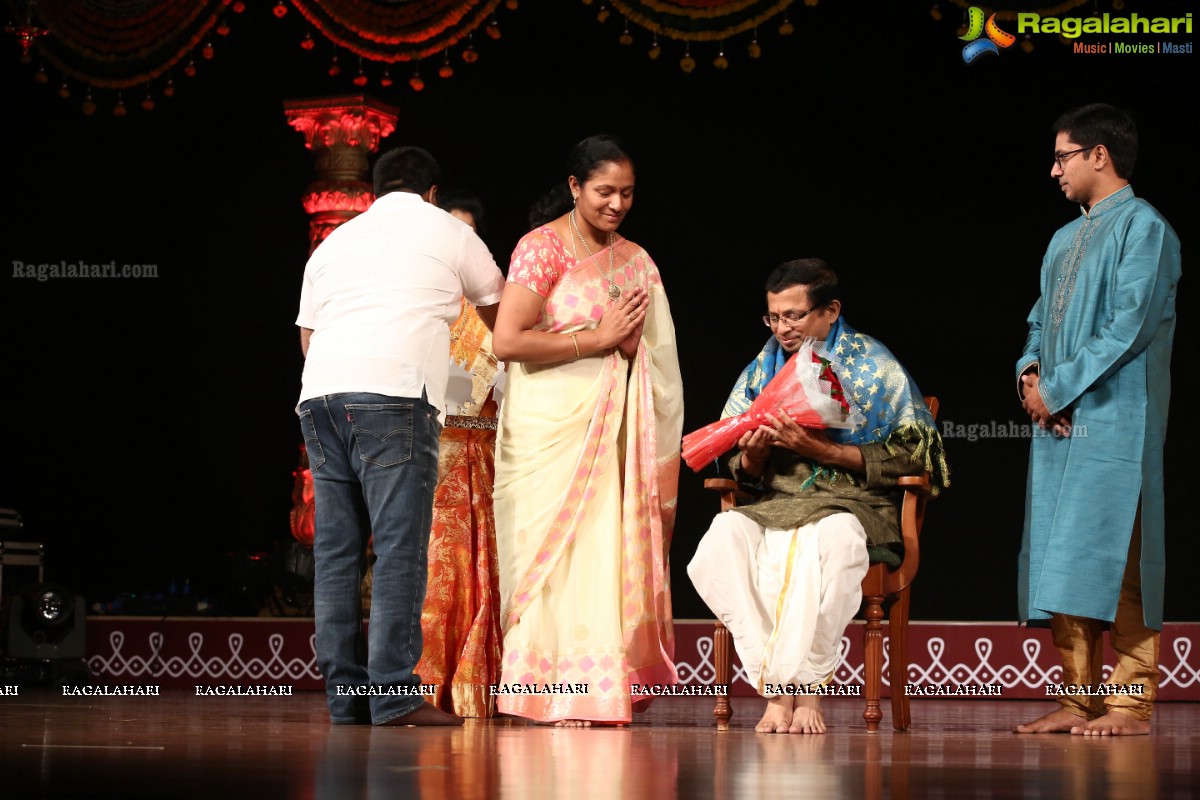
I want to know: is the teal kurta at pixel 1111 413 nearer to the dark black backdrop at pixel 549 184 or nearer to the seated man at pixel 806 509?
the seated man at pixel 806 509

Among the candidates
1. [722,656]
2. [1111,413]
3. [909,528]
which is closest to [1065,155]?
[1111,413]

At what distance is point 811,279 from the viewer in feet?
13.2

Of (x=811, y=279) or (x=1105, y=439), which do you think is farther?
(x=811, y=279)

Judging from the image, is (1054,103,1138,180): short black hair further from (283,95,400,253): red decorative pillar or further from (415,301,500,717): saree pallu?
(283,95,400,253): red decorative pillar

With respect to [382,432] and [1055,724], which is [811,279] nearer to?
[382,432]

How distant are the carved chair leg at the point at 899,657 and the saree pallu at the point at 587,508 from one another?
1.82 feet

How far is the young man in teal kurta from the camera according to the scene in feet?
12.7

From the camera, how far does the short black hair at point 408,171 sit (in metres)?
4.02

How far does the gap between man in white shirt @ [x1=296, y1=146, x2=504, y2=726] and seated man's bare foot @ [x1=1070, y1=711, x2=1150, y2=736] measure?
1.50 meters

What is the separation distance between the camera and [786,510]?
391 cm

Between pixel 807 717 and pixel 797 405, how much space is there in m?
0.76

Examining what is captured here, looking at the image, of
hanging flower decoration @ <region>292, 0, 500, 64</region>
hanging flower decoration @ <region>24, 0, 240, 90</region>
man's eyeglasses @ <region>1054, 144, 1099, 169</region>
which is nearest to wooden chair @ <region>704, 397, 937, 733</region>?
man's eyeglasses @ <region>1054, 144, 1099, 169</region>

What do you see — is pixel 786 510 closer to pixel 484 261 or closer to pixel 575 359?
pixel 575 359

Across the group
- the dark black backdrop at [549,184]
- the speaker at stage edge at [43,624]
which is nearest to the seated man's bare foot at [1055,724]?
the dark black backdrop at [549,184]
